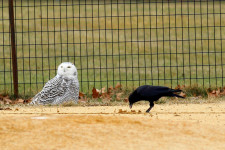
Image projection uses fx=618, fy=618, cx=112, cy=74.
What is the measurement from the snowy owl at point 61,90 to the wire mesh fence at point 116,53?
0.88 meters

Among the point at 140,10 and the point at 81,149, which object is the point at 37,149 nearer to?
the point at 81,149

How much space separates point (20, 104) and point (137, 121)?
3.60m

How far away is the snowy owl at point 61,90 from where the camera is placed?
29.7 feet

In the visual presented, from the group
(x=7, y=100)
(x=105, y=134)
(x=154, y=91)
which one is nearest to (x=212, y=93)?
(x=154, y=91)

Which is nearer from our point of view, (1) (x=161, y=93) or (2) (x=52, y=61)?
(1) (x=161, y=93)

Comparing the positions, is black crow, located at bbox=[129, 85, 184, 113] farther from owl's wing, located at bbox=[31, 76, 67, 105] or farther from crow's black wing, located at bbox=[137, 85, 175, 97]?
owl's wing, located at bbox=[31, 76, 67, 105]

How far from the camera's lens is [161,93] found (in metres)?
8.02

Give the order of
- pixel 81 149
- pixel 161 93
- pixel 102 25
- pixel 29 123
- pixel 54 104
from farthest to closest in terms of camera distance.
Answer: pixel 102 25 → pixel 54 104 → pixel 161 93 → pixel 29 123 → pixel 81 149

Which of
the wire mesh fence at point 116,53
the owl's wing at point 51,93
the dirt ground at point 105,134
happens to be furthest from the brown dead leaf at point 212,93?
the dirt ground at point 105,134

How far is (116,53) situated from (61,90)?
920 cm

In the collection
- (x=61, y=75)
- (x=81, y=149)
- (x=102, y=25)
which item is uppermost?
(x=102, y=25)

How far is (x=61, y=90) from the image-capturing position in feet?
29.8

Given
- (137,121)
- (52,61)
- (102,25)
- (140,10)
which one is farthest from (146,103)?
(140,10)

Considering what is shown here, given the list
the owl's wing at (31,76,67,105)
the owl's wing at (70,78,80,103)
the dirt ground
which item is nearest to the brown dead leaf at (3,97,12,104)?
the owl's wing at (31,76,67,105)
